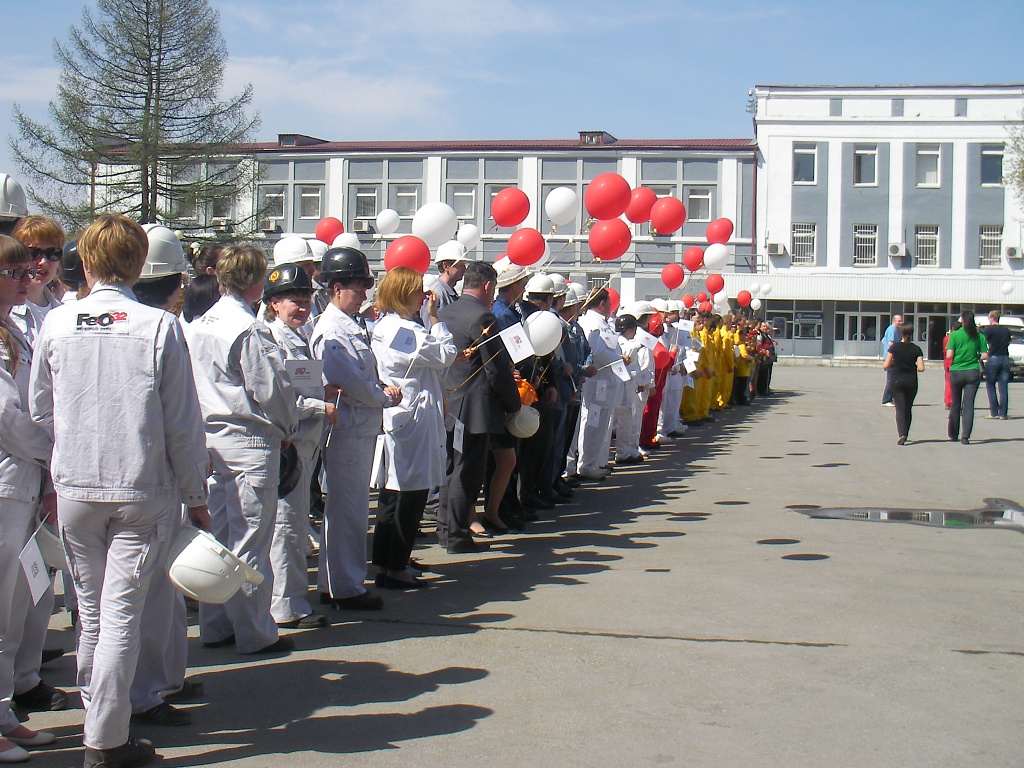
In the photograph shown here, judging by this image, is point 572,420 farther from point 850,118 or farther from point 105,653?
point 850,118

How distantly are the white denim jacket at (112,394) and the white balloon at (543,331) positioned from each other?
5.32 m

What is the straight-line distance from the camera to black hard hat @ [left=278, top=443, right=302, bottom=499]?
18.5 ft

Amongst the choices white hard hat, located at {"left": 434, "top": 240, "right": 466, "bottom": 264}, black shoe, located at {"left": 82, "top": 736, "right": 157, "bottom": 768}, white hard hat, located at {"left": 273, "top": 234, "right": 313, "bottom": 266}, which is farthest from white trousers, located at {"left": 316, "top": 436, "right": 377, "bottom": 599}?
white hard hat, located at {"left": 434, "top": 240, "right": 466, "bottom": 264}

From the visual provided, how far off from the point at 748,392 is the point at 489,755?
23539 millimetres

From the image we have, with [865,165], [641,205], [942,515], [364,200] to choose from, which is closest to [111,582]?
[942,515]

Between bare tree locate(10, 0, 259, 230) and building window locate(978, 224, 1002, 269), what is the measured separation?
34299 mm

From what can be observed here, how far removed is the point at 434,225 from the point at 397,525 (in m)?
4.43

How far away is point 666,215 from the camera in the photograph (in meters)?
13.8

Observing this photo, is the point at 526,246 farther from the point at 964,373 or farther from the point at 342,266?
the point at 964,373

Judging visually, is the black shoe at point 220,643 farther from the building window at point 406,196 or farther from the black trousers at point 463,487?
the building window at point 406,196

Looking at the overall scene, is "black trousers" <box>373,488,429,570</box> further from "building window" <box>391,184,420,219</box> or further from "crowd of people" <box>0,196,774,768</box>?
"building window" <box>391,184,420,219</box>

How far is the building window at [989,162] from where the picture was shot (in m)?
52.2

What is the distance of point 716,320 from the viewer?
22.6 metres

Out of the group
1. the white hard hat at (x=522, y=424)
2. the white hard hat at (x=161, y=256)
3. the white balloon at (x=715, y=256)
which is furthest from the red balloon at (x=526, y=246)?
the white balloon at (x=715, y=256)
